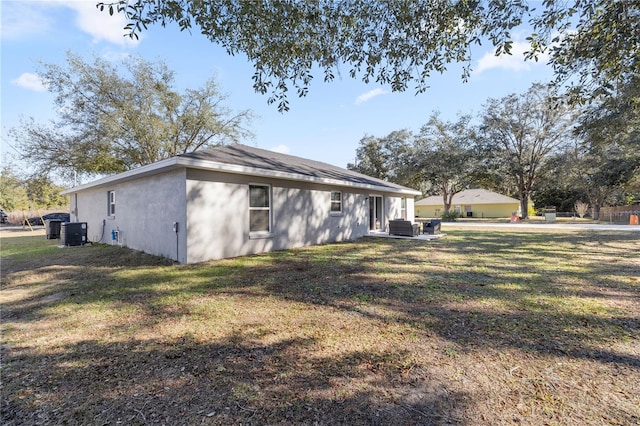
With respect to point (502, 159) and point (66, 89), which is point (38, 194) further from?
point (502, 159)

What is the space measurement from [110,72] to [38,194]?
995cm

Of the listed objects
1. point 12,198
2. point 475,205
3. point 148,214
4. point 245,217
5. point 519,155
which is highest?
point 519,155

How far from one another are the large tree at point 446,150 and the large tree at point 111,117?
22.0 meters

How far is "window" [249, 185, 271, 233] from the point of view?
9.20 m

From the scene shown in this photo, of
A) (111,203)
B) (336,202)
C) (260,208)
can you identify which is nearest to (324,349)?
(260,208)

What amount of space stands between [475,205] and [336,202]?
119ft

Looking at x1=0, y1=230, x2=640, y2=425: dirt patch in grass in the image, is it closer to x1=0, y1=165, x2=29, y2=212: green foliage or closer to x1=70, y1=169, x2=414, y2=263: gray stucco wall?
x1=70, y1=169, x2=414, y2=263: gray stucco wall

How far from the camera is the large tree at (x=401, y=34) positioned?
4172 millimetres

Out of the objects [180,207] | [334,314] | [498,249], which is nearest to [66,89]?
[180,207]

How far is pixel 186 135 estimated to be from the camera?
71.7 ft

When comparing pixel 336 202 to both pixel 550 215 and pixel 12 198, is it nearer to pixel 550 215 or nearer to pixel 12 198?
pixel 550 215

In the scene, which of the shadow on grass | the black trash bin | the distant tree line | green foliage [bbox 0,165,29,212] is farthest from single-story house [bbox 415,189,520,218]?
green foliage [bbox 0,165,29,212]

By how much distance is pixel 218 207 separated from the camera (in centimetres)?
821

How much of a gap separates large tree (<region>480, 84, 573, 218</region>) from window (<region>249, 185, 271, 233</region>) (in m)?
28.5
